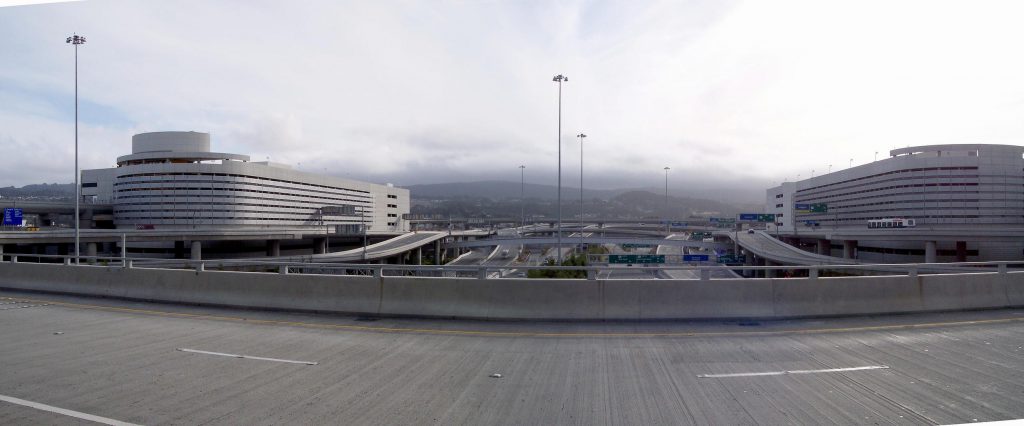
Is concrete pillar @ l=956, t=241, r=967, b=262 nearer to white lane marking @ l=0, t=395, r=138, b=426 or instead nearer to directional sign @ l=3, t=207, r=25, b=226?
white lane marking @ l=0, t=395, r=138, b=426

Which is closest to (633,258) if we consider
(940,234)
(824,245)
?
(940,234)

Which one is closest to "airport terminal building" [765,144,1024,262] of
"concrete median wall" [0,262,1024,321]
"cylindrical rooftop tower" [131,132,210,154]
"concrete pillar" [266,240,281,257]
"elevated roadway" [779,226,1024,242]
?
"elevated roadway" [779,226,1024,242]

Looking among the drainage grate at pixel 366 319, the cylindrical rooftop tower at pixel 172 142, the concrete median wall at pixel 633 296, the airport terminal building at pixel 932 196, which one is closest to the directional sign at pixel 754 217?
the airport terminal building at pixel 932 196

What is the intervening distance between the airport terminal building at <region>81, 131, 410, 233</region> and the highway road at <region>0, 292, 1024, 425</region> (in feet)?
267

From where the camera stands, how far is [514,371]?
25.6 ft

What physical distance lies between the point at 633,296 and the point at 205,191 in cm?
10147

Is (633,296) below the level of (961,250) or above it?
above

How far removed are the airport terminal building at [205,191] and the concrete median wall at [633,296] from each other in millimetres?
78637

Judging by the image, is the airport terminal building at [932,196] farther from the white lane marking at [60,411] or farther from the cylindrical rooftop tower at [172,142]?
the cylindrical rooftop tower at [172,142]

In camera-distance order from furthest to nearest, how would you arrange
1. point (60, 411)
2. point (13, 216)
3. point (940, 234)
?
point (13, 216) → point (940, 234) → point (60, 411)

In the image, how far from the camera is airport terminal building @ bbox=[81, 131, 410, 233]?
95.1 metres

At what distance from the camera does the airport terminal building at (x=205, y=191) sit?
95062mm

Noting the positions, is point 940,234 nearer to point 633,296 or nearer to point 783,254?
point 783,254

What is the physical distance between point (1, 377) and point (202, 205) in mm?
99713
